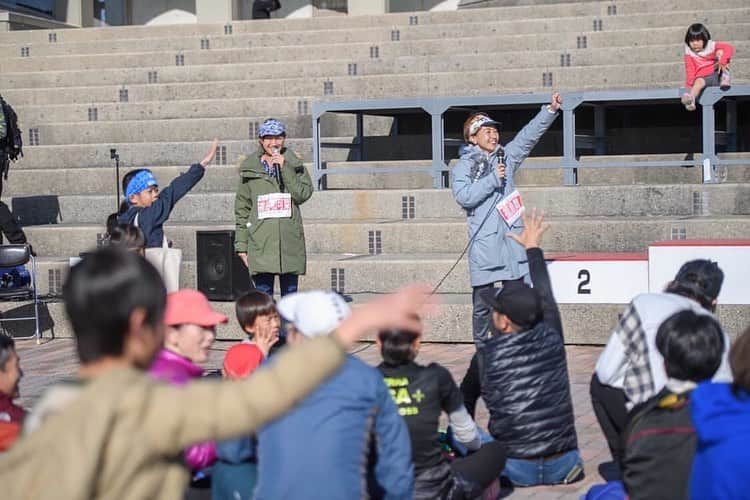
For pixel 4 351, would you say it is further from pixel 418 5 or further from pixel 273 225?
pixel 418 5

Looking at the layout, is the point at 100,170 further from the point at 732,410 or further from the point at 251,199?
the point at 732,410

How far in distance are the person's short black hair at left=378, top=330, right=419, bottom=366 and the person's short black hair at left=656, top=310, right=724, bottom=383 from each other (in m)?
1.30

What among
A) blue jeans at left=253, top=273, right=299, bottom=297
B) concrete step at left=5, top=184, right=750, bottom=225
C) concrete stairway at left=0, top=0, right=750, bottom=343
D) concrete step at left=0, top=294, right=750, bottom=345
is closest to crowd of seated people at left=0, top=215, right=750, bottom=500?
blue jeans at left=253, top=273, right=299, bottom=297

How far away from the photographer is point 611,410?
6.28 meters

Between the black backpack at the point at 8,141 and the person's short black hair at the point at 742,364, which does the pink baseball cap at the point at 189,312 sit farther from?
the black backpack at the point at 8,141

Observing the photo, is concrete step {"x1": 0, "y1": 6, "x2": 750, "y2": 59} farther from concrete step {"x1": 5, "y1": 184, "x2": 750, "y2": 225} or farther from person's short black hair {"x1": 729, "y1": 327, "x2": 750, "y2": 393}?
person's short black hair {"x1": 729, "y1": 327, "x2": 750, "y2": 393}

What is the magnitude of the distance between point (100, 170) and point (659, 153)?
7.09 meters

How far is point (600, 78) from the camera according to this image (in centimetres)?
1588

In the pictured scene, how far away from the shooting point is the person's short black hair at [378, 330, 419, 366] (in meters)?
5.51

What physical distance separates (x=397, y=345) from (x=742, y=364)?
200cm

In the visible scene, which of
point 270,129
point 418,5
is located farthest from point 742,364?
point 418,5

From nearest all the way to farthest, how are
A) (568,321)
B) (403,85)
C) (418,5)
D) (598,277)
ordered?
(598,277) < (568,321) < (403,85) < (418,5)

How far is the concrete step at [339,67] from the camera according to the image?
16422 mm

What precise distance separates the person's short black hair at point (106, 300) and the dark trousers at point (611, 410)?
391cm
